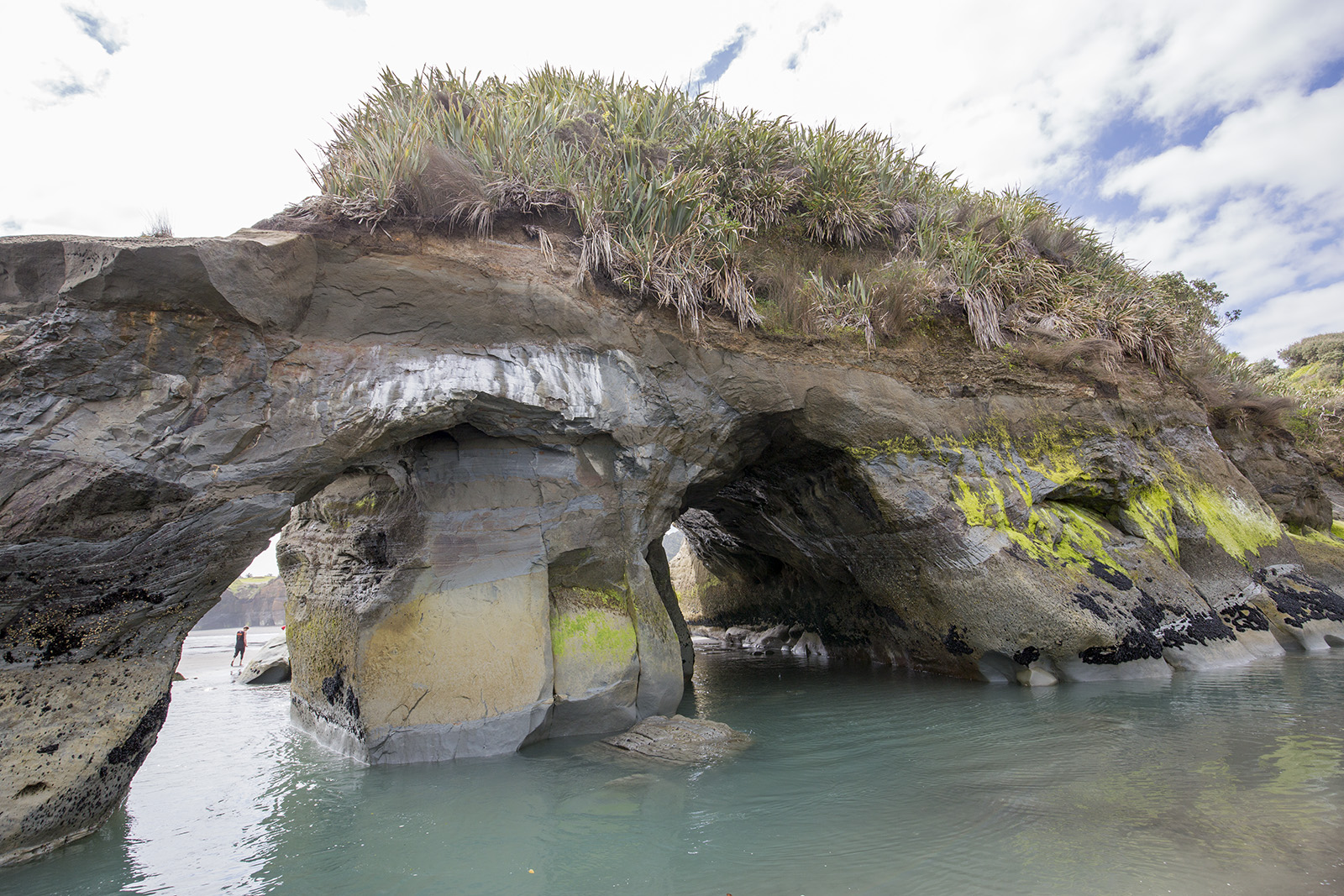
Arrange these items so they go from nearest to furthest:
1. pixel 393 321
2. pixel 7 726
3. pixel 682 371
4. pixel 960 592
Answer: pixel 7 726
pixel 393 321
pixel 682 371
pixel 960 592

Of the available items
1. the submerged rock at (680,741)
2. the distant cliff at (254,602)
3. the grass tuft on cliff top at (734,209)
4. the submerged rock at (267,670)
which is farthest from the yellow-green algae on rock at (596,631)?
the distant cliff at (254,602)

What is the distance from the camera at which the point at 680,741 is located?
5992 mm

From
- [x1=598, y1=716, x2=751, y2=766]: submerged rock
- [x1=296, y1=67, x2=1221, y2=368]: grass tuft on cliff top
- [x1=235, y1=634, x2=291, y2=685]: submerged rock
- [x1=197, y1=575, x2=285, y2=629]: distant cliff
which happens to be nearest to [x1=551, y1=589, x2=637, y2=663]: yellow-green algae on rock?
[x1=598, y1=716, x2=751, y2=766]: submerged rock

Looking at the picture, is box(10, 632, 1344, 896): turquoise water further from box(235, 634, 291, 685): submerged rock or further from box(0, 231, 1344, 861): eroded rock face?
box(235, 634, 291, 685): submerged rock

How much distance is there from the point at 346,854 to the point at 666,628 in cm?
393

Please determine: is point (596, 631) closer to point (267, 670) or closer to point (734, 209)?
point (734, 209)

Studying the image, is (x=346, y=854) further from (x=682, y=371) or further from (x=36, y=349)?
(x=682, y=371)

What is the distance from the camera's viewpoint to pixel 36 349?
13.8ft

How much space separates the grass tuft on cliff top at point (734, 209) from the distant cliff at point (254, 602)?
64.3 meters

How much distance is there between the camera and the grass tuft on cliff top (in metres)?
6.71

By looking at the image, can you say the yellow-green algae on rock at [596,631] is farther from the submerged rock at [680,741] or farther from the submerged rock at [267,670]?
the submerged rock at [267,670]

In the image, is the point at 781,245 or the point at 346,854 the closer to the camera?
the point at 346,854

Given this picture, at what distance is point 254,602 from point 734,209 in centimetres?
7100

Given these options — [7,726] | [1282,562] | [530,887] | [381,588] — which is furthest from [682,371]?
[1282,562]
